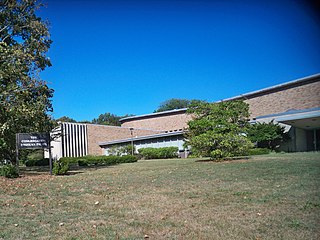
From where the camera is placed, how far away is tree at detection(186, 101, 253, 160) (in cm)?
1764

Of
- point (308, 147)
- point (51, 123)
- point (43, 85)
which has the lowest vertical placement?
point (308, 147)

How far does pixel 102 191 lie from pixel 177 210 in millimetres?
3530

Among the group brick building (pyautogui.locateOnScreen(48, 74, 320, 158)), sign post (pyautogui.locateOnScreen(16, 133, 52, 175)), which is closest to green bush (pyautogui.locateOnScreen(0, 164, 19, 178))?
sign post (pyautogui.locateOnScreen(16, 133, 52, 175))

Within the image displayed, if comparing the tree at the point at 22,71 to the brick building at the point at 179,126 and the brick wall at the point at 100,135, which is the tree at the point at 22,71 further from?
the brick wall at the point at 100,135

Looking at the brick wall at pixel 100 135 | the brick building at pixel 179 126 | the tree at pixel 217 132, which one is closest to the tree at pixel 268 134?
the brick building at pixel 179 126

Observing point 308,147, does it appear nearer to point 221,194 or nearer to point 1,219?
point 221,194

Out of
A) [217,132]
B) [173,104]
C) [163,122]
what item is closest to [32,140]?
[217,132]

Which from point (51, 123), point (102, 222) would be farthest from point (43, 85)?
point (102, 222)

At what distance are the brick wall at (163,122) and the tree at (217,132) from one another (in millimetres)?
35135

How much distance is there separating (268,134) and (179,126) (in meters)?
27.6

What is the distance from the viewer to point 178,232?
13.6 ft

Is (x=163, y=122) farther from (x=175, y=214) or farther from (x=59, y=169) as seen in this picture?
(x=175, y=214)

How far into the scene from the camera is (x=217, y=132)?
17922 mm

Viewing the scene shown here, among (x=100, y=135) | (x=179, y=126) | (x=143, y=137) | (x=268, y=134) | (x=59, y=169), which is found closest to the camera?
(x=59, y=169)
